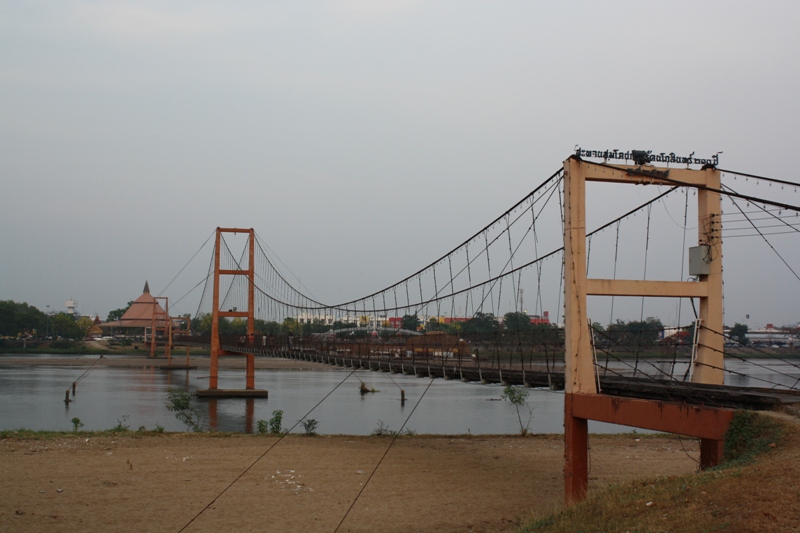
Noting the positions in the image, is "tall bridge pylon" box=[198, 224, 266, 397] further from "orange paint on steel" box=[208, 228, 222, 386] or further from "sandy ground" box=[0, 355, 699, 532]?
"sandy ground" box=[0, 355, 699, 532]

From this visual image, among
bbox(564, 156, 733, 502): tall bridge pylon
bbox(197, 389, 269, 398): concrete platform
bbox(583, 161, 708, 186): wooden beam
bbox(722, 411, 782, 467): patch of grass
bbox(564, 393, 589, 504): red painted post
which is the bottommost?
bbox(197, 389, 269, 398): concrete platform

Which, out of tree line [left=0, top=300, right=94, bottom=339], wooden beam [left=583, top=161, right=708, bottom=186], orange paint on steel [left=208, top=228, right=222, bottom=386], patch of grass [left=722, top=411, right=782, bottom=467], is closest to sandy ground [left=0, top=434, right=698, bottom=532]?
patch of grass [left=722, top=411, right=782, bottom=467]

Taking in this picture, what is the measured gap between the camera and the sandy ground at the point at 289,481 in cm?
1009

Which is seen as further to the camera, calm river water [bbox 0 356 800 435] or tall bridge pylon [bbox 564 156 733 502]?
calm river water [bbox 0 356 800 435]

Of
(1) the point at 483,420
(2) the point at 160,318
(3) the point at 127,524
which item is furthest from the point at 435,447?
(2) the point at 160,318

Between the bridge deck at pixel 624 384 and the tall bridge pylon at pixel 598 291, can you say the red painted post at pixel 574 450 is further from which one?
the bridge deck at pixel 624 384

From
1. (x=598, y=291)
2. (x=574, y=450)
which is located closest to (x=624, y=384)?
(x=574, y=450)

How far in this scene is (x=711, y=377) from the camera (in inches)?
409

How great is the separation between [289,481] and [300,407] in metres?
19.4

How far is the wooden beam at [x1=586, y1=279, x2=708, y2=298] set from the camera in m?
10.2

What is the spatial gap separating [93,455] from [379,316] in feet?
51.2

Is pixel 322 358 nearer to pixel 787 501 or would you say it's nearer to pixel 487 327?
pixel 487 327

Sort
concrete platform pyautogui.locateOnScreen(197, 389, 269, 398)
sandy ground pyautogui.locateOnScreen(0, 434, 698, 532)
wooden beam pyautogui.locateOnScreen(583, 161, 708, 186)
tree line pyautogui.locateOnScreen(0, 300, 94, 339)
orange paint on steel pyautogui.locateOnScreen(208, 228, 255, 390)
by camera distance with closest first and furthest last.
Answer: sandy ground pyautogui.locateOnScreen(0, 434, 698, 532) < wooden beam pyautogui.locateOnScreen(583, 161, 708, 186) < concrete platform pyautogui.locateOnScreen(197, 389, 269, 398) < orange paint on steel pyautogui.locateOnScreen(208, 228, 255, 390) < tree line pyautogui.locateOnScreen(0, 300, 94, 339)

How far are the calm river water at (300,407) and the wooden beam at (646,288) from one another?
659 cm
